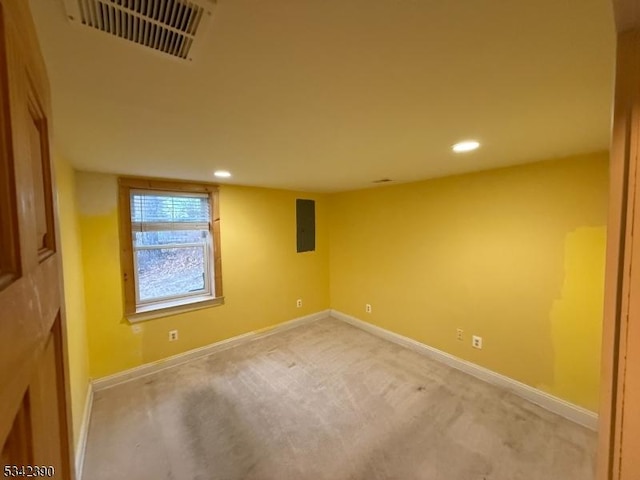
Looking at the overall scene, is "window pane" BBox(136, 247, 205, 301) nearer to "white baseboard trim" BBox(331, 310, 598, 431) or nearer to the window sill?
the window sill

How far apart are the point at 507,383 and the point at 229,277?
309cm

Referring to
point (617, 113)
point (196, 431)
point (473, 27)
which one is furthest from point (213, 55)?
point (196, 431)

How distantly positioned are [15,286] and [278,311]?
3.64 m

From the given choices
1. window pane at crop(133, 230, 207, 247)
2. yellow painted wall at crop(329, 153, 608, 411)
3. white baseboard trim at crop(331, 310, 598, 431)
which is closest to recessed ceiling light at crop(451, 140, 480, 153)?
yellow painted wall at crop(329, 153, 608, 411)

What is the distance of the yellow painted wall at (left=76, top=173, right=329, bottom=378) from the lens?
2.54 m

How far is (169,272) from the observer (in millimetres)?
3078

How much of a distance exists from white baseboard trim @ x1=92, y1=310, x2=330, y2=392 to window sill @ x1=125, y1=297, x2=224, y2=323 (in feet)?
1.56

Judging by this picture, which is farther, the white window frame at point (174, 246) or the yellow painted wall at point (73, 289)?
the white window frame at point (174, 246)

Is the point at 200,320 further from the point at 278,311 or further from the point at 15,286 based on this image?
the point at 15,286

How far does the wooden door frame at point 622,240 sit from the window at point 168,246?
3.21 metres

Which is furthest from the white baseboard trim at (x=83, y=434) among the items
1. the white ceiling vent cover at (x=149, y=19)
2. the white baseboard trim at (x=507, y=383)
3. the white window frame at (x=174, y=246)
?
the white baseboard trim at (x=507, y=383)

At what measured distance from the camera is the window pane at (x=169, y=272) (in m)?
2.90

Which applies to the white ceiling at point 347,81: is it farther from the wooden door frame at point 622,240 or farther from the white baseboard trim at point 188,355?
the white baseboard trim at point 188,355

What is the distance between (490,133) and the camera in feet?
5.25
